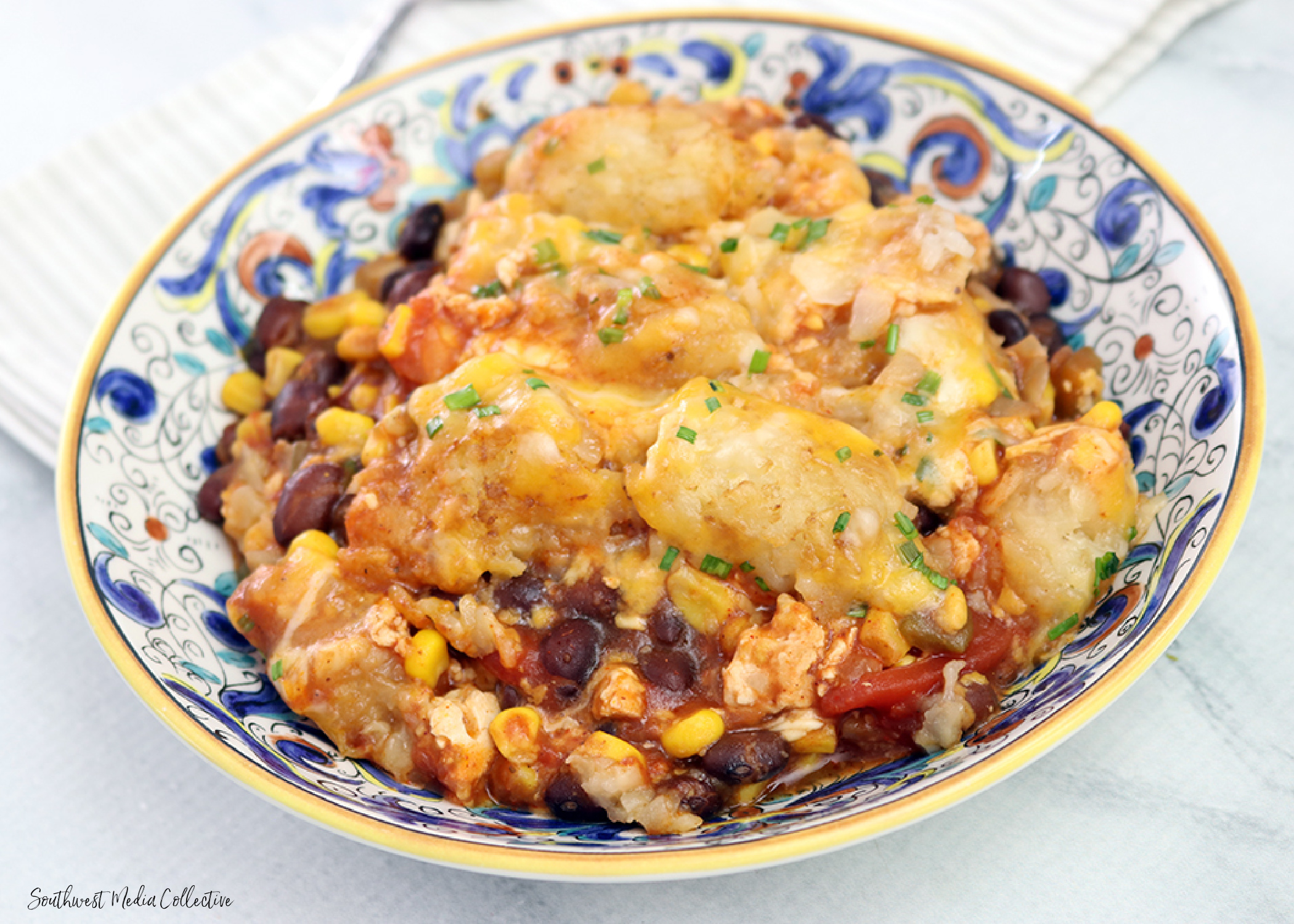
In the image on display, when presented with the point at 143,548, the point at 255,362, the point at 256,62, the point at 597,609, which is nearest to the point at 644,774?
Result: the point at 597,609

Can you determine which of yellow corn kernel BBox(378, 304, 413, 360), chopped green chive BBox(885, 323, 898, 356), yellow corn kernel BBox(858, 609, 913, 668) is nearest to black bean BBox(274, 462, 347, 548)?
yellow corn kernel BBox(378, 304, 413, 360)

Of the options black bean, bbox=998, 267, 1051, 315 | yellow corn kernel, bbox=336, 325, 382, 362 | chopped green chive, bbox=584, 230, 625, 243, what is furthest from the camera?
yellow corn kernel, bbox=336, 325, 382, 362

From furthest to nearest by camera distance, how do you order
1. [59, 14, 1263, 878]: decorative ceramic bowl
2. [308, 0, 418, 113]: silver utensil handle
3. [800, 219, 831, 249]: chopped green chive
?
[308, 0, 418, 113]: silver utensil handle
[800, 219, 831, 249]: chopped green chive
[59, 14, 1263, 878]: decorative ceramic bowl

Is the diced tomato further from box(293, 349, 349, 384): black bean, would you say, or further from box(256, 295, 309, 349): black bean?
box(256, 295, 309, 349): black bean

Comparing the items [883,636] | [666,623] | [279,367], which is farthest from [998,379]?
[279,367]

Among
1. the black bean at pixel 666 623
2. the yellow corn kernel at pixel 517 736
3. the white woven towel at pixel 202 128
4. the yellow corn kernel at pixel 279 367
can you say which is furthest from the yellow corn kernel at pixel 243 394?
the black bean at pixel 666 623

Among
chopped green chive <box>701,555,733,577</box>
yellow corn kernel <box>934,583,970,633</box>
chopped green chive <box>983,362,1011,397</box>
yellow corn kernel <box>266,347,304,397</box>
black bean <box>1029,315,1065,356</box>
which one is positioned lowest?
yellow corn kernel <box>266,347,304,397</box>
